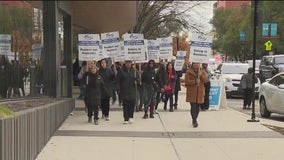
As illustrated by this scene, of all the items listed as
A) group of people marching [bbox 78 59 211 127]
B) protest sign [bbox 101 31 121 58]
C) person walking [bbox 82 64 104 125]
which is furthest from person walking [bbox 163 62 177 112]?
person walking [bbox 82 64 104 125]

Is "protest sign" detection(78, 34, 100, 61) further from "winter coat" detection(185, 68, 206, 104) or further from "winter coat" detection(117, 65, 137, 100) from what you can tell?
"winter coat" detection(185, 68, 206, 104)

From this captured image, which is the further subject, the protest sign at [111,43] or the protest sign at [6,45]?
the protest sign at [111,43]

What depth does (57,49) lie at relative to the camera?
15.5 meters

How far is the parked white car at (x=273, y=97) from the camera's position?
54.1 ft

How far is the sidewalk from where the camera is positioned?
970 centimetres

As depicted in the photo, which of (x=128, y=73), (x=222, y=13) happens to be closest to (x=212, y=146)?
(x=128, y=73)

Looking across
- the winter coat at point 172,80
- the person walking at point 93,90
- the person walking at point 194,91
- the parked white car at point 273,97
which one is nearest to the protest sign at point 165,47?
the winter coat at point 172,80

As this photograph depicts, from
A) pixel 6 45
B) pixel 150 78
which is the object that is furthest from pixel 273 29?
pixel 6 45

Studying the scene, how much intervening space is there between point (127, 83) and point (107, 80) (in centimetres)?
132

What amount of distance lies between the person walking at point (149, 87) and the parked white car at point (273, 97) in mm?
3585

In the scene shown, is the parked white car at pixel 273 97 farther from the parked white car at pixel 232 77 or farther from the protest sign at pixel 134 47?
the parked white car at pixel 232 77

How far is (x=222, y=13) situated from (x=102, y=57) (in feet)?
316

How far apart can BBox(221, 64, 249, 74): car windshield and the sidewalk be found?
14.3 metres

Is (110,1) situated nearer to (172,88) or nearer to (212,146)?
(172,88)
